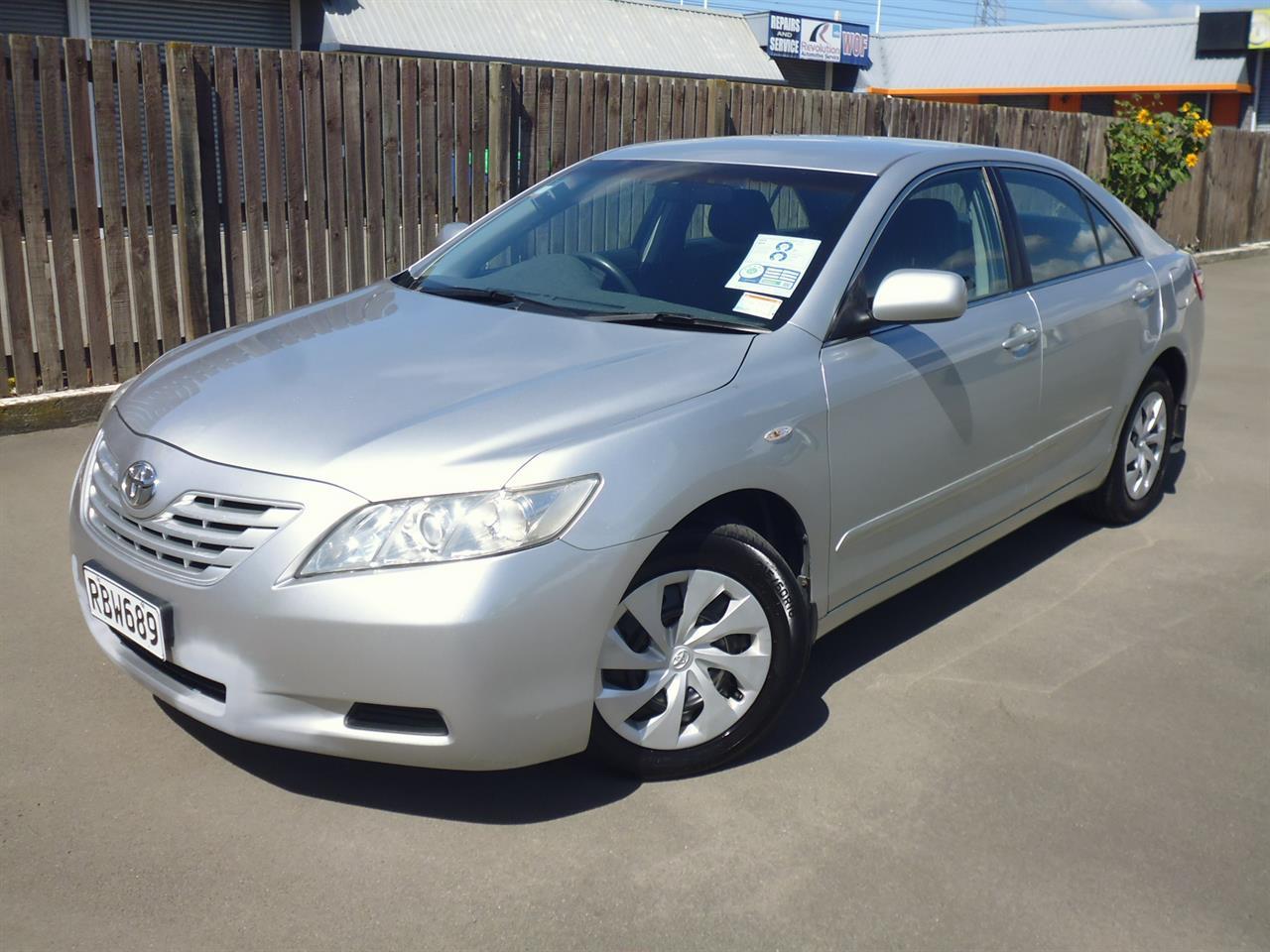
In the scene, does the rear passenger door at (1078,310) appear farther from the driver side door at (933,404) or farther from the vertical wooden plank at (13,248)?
the vertical wooden plank at (13,248)

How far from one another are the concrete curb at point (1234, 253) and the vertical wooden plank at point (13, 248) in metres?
14.2

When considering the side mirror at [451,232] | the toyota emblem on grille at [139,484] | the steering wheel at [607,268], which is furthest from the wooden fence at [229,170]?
the toyota emblem on grille at [139,484]

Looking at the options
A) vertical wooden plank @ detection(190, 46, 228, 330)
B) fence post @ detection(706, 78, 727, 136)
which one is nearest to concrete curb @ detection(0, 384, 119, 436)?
vertical wooden plank @ detection(190, 46, 228, 330)

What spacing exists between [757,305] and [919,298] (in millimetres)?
467

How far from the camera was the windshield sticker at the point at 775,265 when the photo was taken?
3.85 metres

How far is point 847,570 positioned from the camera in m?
3.80

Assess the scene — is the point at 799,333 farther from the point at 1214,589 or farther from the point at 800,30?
the point at 800,30

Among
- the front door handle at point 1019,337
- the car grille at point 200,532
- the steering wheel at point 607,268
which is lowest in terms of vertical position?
the car grille at point 200,532

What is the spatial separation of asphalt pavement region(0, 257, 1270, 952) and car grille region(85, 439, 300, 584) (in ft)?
2.11

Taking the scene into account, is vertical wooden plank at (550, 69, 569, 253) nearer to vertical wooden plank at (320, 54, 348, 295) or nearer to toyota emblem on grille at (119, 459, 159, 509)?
vertical wooden plank at (320, 54, 348, 295)

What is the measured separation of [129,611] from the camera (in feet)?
10.5

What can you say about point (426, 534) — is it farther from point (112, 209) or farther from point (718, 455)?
point (112, 209)

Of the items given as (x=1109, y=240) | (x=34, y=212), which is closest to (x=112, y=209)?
(x=34, y=212)

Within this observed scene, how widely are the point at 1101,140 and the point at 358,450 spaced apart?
13.5 meters
